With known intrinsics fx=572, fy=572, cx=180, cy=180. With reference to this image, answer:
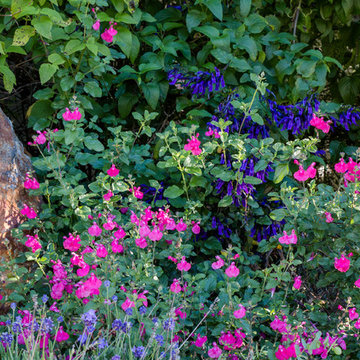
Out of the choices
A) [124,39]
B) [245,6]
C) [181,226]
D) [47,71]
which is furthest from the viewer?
[245,6]

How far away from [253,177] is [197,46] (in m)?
1.24

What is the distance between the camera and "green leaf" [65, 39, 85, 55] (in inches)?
112

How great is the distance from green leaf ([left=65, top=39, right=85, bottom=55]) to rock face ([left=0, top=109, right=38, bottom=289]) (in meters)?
0.49

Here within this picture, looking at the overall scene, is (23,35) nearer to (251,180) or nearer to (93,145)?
(93,145)

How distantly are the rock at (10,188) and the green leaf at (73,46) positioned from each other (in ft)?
1.60

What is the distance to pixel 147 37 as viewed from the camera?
340 centimetres

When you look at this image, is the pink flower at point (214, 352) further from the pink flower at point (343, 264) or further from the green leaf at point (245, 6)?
the green leaf at point (245, 6)

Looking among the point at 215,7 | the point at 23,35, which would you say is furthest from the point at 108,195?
the point at 215,7

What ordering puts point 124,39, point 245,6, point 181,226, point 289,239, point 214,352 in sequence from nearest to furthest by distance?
point 214,352, point 289,239, point 181,226, point 124,39, point 245,6

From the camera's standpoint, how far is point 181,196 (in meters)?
3.12

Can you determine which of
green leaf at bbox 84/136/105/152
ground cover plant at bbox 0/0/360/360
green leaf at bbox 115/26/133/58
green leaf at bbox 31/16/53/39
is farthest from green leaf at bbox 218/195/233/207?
green leaf at bbox 31/16/53/39

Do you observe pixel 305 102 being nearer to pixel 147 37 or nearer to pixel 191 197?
pixel 191 197

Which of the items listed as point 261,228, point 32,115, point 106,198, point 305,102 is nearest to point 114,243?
point 106,198

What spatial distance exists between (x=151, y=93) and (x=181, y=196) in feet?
2.07
